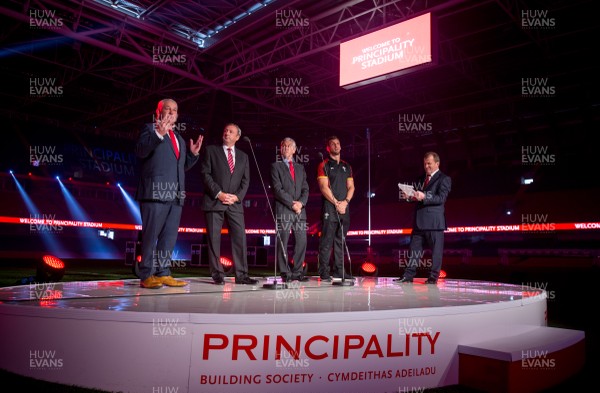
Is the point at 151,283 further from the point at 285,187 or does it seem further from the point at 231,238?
the point at 285,187

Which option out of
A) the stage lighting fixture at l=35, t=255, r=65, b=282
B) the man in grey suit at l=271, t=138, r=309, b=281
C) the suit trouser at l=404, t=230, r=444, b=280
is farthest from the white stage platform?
the stage lighting fixture at l=35, t=255, r=65, b=282

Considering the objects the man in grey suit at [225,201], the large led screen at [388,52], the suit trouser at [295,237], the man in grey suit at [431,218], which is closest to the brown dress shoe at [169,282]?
the man in grey suit at [225,201]

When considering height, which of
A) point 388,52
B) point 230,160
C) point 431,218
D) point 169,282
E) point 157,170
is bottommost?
point 169,282

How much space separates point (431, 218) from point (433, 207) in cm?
13

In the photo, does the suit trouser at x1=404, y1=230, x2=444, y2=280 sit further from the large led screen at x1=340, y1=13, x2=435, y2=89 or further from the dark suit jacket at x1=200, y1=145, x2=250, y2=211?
the large led screen at x1=340, y1=13, x2=435, y2=89

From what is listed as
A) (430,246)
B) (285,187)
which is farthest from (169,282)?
(430,246)

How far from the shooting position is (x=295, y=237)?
15.3ft

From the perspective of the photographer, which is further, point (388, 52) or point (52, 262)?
point (388, 52)

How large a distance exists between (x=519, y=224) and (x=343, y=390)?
16260mm

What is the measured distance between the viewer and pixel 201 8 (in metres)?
11.2

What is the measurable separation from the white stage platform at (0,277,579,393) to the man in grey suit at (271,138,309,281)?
78.2 inches

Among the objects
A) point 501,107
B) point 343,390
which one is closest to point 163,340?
point 343,390

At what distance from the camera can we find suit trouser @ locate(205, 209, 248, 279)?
4.09 meters

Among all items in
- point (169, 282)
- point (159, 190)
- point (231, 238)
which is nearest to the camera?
point (159, 190)
